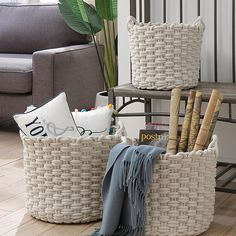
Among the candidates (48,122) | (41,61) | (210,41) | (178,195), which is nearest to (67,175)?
(48,122)

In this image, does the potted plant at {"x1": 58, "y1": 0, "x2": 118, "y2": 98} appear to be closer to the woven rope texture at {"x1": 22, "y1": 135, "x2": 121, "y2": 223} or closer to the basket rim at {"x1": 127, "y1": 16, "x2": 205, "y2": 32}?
the basket rim at {"x1": 127, "y1": 16, "x2": 205, "y2": 32}

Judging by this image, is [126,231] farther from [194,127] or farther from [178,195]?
[194,127]

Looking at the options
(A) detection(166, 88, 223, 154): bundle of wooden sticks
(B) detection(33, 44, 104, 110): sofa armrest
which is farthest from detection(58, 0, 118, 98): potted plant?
(A) detection(166, 88, 223, 154): bundle of wooden sticks

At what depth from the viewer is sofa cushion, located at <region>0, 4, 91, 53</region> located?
4.31 metres

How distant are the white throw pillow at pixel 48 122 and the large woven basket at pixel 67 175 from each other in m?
0.05

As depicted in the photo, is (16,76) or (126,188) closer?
(126,188)

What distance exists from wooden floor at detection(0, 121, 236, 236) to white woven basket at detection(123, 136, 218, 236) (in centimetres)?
13

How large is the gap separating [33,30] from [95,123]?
2.11 metres

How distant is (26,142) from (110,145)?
1.05 feet

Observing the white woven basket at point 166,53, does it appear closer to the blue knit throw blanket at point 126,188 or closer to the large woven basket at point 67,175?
the large woven basket at point 67,175

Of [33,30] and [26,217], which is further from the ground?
[33,30]

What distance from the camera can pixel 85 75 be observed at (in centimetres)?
414

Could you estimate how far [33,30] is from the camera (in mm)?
4430

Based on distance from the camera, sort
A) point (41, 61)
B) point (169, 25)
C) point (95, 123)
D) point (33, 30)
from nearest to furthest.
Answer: point (95, 123) < point (169, 25) < point (41, 61) < point (33, 30)
